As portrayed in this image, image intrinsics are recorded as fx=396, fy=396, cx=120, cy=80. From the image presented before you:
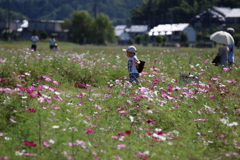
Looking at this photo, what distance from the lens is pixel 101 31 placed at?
91.7 meters

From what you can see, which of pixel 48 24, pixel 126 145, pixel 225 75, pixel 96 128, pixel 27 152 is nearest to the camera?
pixel 27 152

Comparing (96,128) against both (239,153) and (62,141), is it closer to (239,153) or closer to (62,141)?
(62,141)

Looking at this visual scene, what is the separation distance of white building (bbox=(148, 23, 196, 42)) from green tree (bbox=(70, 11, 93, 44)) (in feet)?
47.2

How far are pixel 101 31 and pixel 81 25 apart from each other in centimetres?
481

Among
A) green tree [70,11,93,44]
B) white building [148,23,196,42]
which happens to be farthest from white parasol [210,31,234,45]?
green tree [70,11,93,44]

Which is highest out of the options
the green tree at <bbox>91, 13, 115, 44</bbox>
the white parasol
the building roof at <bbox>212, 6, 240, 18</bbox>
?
the building roof at <bbox>212, 6, 240, 18</bbox>

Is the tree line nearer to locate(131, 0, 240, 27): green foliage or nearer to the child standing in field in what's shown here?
locate(131, 0, 240, 27): green foliage

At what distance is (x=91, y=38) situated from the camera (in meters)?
89.9

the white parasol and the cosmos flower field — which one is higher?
the white parasol

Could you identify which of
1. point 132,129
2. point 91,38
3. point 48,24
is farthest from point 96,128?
point 48,24

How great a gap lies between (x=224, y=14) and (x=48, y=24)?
154ft

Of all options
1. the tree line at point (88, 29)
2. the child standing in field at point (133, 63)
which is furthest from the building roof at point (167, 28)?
the child standing in field at point (133, 63)

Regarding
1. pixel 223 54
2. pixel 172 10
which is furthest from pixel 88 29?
pixel 223 54

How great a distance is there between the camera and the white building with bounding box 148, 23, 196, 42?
83.1 metres
